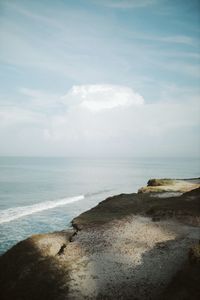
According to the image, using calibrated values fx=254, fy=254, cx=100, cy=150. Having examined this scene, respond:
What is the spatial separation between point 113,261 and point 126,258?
132cm

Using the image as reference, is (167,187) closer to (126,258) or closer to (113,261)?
(126,258)

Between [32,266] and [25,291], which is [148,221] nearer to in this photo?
[32,266]

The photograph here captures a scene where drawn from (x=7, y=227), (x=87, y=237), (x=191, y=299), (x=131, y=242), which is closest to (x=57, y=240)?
(x=87, y=237)

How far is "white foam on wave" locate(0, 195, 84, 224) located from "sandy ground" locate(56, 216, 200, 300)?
28345 millimetres

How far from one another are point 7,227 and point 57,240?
835 inches

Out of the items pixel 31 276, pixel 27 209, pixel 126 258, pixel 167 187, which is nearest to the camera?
pixel 31 276

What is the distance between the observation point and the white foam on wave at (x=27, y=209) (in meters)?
53.8

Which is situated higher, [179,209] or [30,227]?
[179,209]

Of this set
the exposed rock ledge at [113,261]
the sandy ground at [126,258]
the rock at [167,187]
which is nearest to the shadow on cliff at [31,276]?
the exposed rock ledge at [113,261]

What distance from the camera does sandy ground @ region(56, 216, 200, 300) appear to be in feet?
62.7

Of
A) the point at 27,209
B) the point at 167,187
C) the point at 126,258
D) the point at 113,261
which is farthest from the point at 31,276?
the point at 167,187

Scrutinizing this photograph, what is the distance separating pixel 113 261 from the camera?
23219 mm

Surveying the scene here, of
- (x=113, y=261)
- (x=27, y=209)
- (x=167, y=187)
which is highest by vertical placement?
(x=167, y=187)

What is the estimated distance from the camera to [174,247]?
82.6 feet
